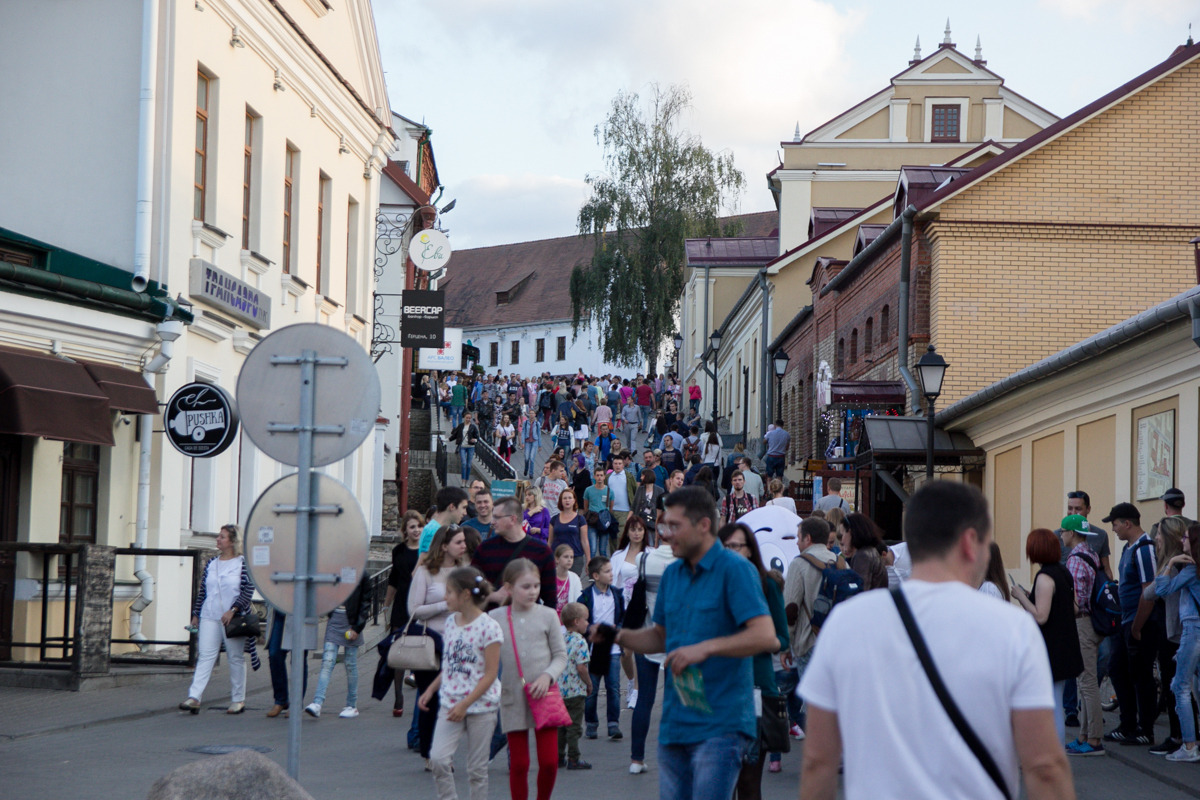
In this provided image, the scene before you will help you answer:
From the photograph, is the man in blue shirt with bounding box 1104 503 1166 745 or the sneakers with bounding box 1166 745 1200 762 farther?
Answer: the man in blue shirt with bounding box 1104 503 1166 745

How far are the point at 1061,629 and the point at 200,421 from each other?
9045mm

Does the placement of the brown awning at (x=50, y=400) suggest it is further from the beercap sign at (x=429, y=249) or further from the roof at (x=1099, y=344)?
the beercap sign at (x=429, y=249)

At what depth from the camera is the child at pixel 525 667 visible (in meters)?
7.31

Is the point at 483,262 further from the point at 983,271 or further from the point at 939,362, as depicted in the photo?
the point at 939,362

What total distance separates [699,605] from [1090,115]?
72.5ft

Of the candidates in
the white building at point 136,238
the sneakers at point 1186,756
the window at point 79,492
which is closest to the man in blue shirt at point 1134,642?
the sneakers at point 1186,756

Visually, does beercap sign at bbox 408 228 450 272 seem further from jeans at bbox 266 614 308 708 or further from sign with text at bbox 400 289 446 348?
jeans at bbox 266 614 308 708

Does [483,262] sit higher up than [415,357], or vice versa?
[483,262]

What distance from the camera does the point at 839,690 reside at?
326 cm

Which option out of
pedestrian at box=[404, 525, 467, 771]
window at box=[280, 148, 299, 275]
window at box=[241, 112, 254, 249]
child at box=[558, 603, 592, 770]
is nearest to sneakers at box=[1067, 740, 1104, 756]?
child at box=[558, 603, 592, 770]

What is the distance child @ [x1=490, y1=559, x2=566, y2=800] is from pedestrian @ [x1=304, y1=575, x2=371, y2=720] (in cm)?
445

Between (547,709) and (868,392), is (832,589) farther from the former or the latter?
(868,392)

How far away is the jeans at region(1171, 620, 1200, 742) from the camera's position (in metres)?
9.97

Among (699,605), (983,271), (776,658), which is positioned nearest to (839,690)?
(699,605)
